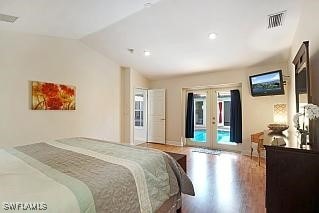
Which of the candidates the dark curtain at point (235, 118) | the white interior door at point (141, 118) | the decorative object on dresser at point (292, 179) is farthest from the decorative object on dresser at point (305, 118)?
the white interior door at point (141, 118)

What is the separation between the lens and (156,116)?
7.34m

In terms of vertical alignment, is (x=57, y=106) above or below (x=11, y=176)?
above

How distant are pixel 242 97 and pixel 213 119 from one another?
3.69 ft

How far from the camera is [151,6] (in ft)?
11.7

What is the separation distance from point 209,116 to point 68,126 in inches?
159

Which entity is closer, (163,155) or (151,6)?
(163,155)

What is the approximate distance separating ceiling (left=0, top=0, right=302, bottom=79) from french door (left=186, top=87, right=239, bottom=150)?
103 cm

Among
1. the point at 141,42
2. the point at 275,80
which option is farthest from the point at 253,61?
the point at 141,42

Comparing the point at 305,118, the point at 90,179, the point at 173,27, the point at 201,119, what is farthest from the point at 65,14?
the point at 201,119

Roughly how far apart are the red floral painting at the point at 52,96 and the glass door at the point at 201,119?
3773mm

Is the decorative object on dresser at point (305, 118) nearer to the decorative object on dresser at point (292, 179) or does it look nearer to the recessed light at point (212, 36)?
the decorative object on dresser at point (292, 179)

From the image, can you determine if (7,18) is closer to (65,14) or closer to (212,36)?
(65,14)

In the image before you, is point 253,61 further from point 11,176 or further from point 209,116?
point 11,176

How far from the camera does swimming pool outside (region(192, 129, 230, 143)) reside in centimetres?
621
